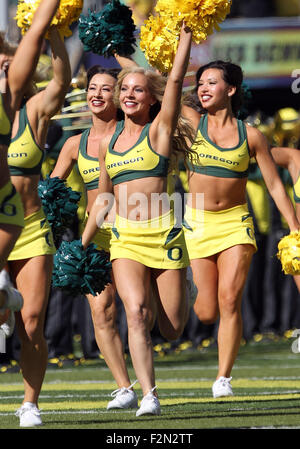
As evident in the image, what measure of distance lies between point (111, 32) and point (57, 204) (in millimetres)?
1357

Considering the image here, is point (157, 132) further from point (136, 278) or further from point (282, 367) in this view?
point (282, 367)

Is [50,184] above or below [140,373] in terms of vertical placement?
above

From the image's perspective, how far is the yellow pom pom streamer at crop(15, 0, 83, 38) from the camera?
6393 mm

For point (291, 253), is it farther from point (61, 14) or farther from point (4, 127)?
point (4, 127)

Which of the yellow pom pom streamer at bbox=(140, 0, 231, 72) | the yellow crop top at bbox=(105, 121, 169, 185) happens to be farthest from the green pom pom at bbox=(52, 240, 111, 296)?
the yellow pom pom streamer at bbox=(140, 0, 231, 72)

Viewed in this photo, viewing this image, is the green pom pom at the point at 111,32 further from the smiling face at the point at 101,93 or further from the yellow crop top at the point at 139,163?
the yellow crop top at the point at 139,163

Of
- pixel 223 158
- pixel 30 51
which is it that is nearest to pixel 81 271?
pixel 223 158

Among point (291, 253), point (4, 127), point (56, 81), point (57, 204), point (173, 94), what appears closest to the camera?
point (4, 127)

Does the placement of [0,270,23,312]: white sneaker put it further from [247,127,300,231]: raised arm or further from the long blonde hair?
[247,127,300,231]: raised arm

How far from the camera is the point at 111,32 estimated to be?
26.4 ft

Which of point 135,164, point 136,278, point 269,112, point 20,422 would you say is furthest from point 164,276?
point 269,112

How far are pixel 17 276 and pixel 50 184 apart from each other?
1089 mm

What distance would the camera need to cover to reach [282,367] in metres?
10.8

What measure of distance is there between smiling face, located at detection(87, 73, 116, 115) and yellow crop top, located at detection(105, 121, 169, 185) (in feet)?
3.03
